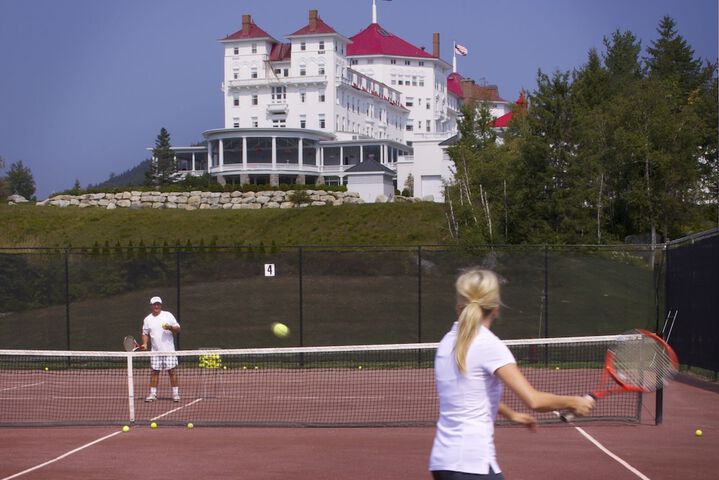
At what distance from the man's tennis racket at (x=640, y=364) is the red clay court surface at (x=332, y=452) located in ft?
6.72

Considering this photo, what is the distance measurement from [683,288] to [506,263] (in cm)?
444

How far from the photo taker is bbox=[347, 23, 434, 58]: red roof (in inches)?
4348

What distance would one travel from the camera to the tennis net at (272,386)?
42.7 ft

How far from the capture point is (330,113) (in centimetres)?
9300

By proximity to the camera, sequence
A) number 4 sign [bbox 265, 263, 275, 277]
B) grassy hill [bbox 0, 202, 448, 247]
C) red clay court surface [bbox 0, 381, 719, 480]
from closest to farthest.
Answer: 1. red clay court surface [bbox 0, 381, 719, 480]
2. number 4 sign [bbox 265, 263, 275, 277]
3. grassy hill [bbox 0, 202, 448, 247]

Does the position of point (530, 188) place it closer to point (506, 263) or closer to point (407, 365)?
point (506, 263)

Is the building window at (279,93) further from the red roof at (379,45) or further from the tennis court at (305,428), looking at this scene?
the tennis court at (305,428)

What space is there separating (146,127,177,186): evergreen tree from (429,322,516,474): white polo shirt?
7937cm

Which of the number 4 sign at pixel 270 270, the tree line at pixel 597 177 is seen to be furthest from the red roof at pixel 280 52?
the number 4 sign at pixel 270 270

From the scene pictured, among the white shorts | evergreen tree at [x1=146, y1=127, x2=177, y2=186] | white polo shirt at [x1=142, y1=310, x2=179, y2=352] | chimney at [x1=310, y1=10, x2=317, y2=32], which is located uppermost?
chimney at [x1=310, y1=10, x2=317, y2=32]

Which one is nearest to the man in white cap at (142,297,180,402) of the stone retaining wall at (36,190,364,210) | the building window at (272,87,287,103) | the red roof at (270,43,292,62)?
the stone retaining wall at (36,190,364,210)

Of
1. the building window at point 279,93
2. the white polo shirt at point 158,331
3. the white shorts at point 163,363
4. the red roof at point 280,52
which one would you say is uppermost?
the red roof at point 280,52

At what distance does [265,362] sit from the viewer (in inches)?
822

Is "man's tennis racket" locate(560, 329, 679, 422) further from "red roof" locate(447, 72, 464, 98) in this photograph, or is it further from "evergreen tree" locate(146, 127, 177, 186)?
"red roof" locate(447, 72, 464, 98)
